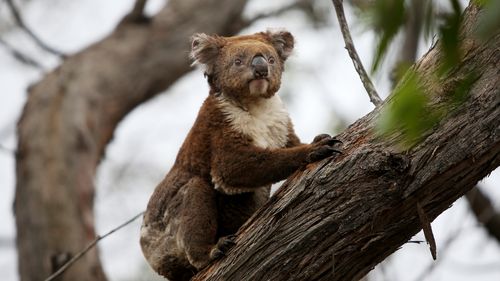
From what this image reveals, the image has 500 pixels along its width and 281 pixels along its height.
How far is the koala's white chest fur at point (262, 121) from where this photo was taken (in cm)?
541

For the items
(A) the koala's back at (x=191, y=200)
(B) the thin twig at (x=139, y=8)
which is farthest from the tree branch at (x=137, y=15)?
(A) the koala's back at (x=191, y=200)

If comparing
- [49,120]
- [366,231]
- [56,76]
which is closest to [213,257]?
[366,231]

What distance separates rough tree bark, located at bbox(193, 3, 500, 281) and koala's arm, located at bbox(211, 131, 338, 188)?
490 mm

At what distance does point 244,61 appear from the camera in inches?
223

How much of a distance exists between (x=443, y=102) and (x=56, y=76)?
9.09 meters

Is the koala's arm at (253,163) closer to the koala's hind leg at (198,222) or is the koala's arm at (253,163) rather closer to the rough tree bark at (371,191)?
A: the koala's hind leg at (198,222)

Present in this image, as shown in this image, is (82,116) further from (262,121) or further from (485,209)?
(262,121)

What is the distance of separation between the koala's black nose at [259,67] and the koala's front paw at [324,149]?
1373 millimetres

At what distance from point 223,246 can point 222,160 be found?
2.71 ft

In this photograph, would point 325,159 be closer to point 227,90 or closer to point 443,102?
point 443,102

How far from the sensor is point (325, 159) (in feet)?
13.2

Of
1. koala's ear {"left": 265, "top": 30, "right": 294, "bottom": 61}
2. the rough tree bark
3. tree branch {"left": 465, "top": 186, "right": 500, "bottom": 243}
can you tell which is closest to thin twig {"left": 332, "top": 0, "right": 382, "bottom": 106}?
the rough tree bark

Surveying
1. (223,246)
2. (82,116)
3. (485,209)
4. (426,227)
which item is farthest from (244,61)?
(82,116)

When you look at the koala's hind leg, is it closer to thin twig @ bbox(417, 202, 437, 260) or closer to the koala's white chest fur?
the koala's white chest fur
